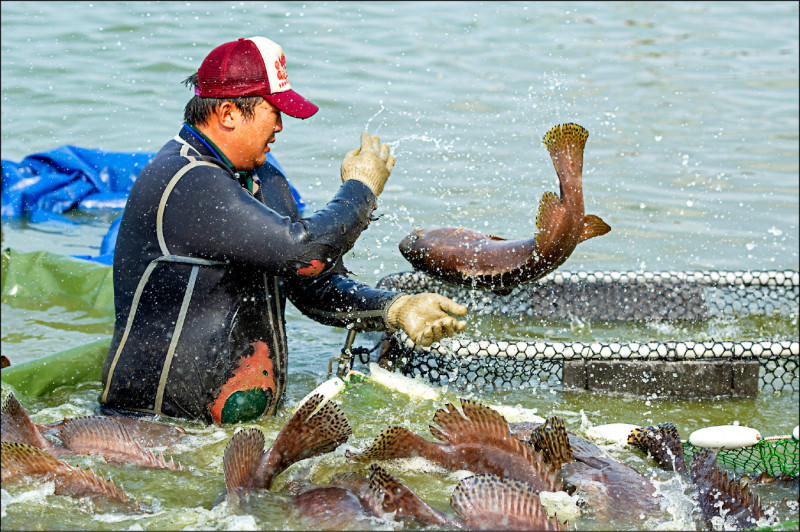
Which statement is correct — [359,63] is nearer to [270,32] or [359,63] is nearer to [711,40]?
[270,32]

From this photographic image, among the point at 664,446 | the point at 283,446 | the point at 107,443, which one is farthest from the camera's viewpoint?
the point at 664,446

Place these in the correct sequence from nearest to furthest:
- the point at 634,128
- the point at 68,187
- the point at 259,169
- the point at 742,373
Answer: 1. the point at 259,169
2. the point at 742,373
3. the point at 68,187
4. the point at 634,128

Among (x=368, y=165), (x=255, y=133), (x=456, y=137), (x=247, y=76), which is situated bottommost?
(x=456, y=137)

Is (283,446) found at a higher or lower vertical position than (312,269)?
lower

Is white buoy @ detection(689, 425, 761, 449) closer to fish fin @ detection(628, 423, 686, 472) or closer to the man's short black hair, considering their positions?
fish fin @ detection(628, 423, 686, 472)

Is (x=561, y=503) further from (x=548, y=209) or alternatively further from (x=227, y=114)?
(x=227, y=114)

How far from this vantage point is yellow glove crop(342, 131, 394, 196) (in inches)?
153

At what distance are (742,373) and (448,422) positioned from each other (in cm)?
218

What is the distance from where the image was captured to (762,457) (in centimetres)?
373

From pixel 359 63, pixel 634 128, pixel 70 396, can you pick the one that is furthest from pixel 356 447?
pixel 359 63

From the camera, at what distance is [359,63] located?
42.0ft

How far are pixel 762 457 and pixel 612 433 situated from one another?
63 centimetres

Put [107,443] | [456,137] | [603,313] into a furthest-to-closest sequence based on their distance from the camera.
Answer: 1. [456,137]
2. [603,313]
3. [107,443]

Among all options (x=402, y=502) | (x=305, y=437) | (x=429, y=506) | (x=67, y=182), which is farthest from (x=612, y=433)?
(x=67, y=182)
